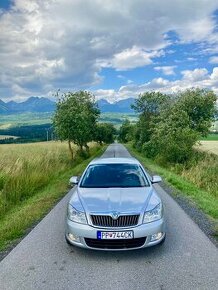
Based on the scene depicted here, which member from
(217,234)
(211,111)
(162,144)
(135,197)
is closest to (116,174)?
(135,197)

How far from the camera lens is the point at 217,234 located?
758cm

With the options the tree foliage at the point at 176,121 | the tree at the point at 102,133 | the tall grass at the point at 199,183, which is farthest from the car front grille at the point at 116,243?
the tree at the point at 102,133

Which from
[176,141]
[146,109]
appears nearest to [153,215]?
[176,141]

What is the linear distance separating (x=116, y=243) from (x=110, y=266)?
38 centimetres

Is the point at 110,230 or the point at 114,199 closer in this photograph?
the point at 110,230

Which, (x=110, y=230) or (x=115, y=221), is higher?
(x=115, y=221)

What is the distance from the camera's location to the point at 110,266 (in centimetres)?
585

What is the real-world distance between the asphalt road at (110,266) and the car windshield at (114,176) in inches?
49.6

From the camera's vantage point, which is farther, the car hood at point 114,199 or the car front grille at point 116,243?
the car hood at point 114,199

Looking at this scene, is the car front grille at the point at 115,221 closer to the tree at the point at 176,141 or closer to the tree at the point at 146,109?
the tree at the point at 176,141

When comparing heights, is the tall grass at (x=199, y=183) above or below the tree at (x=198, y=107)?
below

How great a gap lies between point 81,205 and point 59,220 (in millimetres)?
2782

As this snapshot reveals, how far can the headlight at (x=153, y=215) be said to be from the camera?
6.20 metres

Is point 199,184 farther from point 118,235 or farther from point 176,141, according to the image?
point 118,235
